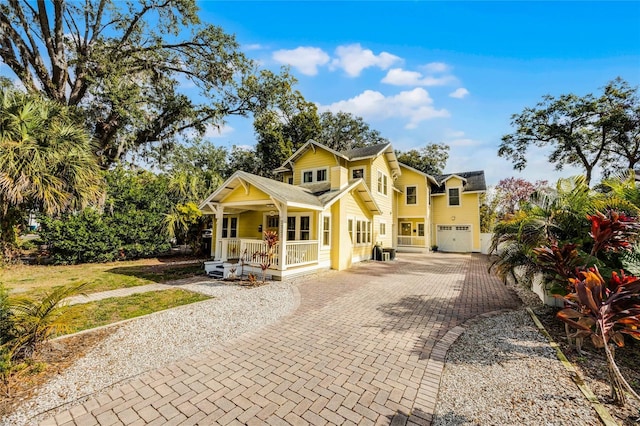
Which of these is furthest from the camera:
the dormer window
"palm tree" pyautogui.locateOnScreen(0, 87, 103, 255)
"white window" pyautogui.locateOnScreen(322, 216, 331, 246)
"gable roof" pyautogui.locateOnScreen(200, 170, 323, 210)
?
the dormer window

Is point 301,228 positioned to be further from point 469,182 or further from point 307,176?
point 469,182

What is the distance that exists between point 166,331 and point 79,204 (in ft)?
31.9

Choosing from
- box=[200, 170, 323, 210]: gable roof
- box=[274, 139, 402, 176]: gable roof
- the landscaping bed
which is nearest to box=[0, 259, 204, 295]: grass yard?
box=[200, 170, 323, 210]: gable roof

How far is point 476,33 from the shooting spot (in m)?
8.88

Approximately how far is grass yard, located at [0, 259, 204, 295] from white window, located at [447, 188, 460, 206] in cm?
→ 2202

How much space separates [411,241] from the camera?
78.3 ft

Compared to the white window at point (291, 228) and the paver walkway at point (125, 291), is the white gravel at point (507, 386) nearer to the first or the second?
the paver walkway at point (125, 291)

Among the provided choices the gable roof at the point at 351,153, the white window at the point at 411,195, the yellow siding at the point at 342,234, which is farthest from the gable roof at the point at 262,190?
the white window at the point at 411,195

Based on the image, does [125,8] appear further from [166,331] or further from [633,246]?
[633,246]

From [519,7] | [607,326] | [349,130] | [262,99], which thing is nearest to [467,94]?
[519,7]

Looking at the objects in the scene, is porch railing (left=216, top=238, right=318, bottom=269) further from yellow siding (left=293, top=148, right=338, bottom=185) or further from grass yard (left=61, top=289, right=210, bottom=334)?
yellow siding (left=293, top=148, right=338, bottom=185)

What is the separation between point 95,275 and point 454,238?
84.8 ft

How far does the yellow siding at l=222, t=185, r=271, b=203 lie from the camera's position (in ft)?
36.7

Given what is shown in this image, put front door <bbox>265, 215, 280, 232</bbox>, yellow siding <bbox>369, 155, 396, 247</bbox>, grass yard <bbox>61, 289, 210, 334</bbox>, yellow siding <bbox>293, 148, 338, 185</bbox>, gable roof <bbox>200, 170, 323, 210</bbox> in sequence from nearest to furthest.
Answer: grass yard <bbox>61, 289, 210, 334</bbox> < gable roof <bbox>200, 170, 323, 210</bbox> < front door <bbox>265, 215, 280, 232</bbox> < yellow siding <bbox>293, 148, 338, 185</bbox> < yellow siding <bbox>369, 155, 396, 247</bbox>
